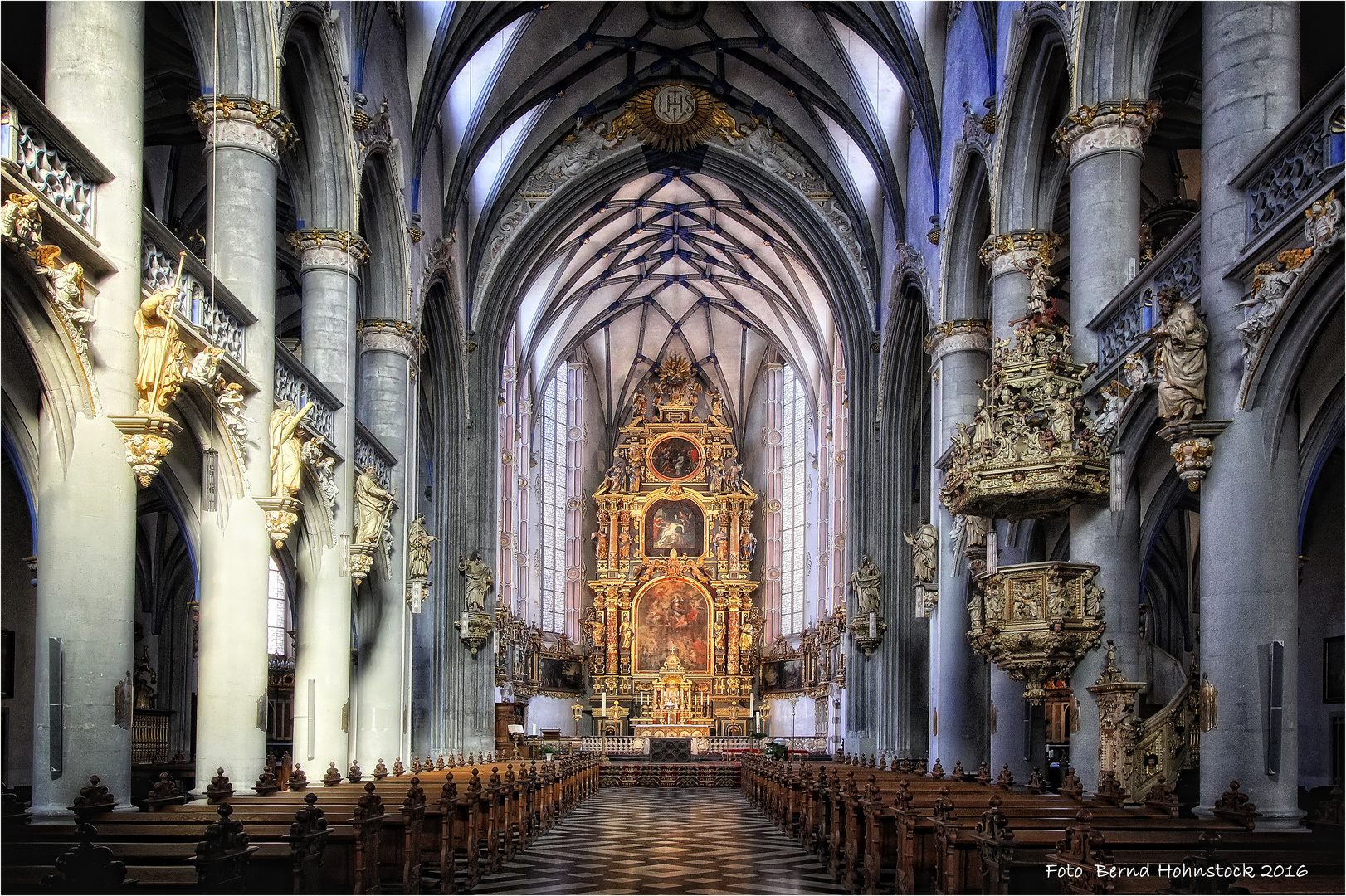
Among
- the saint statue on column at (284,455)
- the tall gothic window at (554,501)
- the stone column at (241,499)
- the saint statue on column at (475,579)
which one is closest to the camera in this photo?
the stone column at (241,499)

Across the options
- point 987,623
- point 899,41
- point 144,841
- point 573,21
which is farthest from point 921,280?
point 144,841

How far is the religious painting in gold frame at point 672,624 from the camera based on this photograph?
47281 mm

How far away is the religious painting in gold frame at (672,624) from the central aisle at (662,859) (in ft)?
76.0

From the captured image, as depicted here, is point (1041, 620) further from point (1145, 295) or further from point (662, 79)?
point (662, 79)

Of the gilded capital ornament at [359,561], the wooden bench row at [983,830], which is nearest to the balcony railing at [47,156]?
the wooden bench row at [983,830]

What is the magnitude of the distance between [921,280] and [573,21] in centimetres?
929

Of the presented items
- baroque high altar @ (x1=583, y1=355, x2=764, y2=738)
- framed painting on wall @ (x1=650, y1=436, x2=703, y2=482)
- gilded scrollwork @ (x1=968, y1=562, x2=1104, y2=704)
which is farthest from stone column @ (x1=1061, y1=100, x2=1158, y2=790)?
framed painting on wall @ (x1=650, y1=436, x2=703, y2=482)

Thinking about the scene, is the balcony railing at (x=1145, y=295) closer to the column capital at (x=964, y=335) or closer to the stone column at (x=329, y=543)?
the column capital at (x=964, y=335)

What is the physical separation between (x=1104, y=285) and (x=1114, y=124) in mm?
1701

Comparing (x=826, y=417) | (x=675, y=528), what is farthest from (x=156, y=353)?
(x=675, y=528)

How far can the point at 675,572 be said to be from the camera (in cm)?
4816

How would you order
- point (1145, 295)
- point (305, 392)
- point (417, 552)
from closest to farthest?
point (1145, 295)
point (305, 392)
point (417, 552)

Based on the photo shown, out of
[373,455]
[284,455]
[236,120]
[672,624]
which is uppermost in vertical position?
[236,120]

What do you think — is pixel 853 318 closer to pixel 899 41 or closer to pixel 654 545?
pixel 899 41
